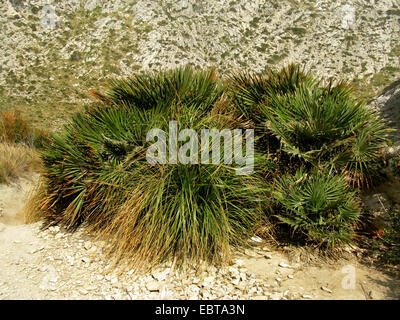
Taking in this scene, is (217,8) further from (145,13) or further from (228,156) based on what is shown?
(228,156)

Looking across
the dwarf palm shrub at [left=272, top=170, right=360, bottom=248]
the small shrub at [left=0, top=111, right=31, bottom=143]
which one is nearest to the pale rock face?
the small shrub at [left=0, top=111, right=31, bottom=143]

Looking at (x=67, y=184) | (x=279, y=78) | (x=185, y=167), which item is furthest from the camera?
(x=279, y=78)

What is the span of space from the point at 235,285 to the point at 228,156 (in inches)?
66.0

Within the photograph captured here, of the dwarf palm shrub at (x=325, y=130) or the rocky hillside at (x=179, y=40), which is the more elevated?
the rocky hillside at (x=179, y=40)

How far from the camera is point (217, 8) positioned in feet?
139

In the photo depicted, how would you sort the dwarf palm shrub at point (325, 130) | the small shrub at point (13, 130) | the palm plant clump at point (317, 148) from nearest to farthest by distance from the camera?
the palm plant clump at point (317, 148) < the dwarf palm shrub at point (325, 130) < the small shrub at point (13, 130)

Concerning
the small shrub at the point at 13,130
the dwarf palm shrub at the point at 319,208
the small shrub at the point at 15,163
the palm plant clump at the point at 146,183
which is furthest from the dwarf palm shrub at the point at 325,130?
the small shrub at the point at 13,130

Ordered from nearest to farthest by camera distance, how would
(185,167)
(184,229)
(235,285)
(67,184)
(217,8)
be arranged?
(235,285) < (184,229) < (185,167) < (67,184) < (217,8)

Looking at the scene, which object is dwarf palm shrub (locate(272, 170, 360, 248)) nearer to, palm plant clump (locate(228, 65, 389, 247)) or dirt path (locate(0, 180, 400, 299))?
palm plant clump (locate(228, 65, 389, 247))

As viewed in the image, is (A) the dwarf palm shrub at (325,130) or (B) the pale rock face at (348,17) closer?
(A) the dwarf palm shrub at (325,130)

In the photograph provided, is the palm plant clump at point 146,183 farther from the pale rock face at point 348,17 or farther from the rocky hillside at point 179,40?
the pale rock face at point 348,17

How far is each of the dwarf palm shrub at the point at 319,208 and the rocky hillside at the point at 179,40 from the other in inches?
1147

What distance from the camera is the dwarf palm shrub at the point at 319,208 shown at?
3660mm

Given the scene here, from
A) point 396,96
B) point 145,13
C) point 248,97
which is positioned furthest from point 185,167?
point 145,13
